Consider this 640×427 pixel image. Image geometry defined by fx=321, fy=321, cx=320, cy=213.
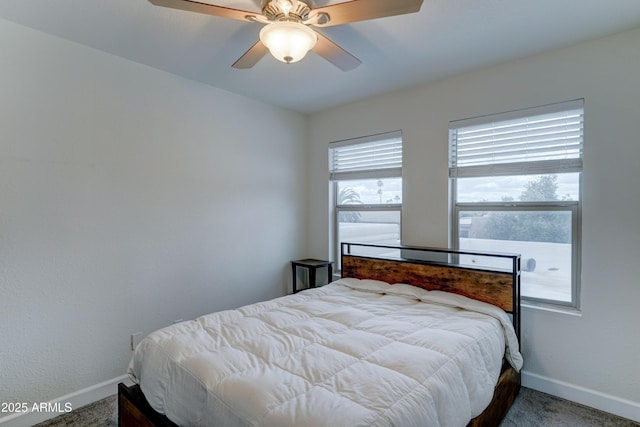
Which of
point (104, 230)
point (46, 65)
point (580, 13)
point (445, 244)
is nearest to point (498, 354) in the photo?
point (445, 244)

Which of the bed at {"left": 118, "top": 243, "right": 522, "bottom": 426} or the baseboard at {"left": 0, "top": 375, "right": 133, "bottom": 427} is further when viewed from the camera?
the baseboard at {"left": 0, "top": 375, "right": 133, "bottom": 427}

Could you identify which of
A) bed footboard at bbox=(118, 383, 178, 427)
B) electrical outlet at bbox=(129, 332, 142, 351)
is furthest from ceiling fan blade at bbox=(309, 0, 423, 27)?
electrical outlet at bbox=(129, 332, 142, 351)

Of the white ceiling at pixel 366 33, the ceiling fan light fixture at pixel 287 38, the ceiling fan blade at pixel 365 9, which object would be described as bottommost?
the ceiling fan light fixture at pixel 287 38

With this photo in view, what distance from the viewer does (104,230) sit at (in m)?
2.39

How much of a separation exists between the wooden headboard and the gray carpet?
51cm

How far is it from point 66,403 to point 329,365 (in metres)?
2.01

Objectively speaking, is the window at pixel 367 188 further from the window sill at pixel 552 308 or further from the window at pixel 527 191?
the window sill at pixel 552 308

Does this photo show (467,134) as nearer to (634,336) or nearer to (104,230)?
(634,336)

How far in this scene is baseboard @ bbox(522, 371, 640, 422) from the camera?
6.86 feet

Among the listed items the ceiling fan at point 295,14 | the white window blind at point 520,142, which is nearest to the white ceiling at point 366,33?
the ceiling fan at point 295,14

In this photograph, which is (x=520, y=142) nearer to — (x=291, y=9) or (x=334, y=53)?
(x=334, y=53)

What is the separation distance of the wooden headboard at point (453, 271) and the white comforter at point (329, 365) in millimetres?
165

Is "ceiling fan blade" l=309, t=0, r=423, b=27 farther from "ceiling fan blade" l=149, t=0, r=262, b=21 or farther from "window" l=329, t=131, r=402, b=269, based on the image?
"window" l=329, t=131, r=402, b=269

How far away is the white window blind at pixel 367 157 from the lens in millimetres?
3297
